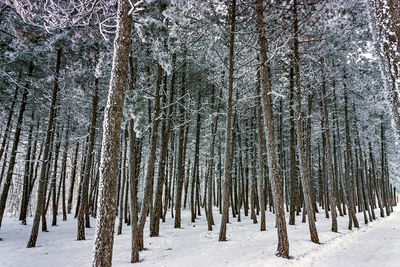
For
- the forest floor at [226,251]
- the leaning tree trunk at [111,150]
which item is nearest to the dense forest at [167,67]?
the leaning tree trunk at [111,150]

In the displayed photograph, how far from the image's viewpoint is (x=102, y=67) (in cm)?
965

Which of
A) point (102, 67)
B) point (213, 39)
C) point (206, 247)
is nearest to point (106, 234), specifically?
point (206, 247)

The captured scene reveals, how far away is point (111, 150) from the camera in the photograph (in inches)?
184

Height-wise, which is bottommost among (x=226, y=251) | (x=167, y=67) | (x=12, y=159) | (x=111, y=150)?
(x=226, y=251)

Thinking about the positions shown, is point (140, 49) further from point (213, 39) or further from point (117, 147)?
point (117, 147)

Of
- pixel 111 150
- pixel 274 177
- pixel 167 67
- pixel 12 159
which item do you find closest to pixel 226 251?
pixel 274 177

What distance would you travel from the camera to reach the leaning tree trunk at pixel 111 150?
14.5ft

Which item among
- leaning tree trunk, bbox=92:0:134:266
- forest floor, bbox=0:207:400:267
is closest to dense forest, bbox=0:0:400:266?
leaning tree trunk, bbox=92:0:134:266

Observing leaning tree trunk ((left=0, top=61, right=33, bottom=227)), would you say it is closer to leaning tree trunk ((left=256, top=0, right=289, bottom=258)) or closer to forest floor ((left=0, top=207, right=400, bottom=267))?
forest floor ((left=0, top=207, right=400, bottom=267))

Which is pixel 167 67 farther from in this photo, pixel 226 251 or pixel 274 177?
pixel 226 251

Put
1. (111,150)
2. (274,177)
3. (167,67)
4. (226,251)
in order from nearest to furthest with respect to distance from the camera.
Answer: (111,150) → (274,177) → (226,251) → (167,67)

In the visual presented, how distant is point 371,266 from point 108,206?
27.0 ft

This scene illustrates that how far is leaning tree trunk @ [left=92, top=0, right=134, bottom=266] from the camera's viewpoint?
4410mm

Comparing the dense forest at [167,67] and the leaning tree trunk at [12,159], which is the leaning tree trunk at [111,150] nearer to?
the dense forest at [167,67]
